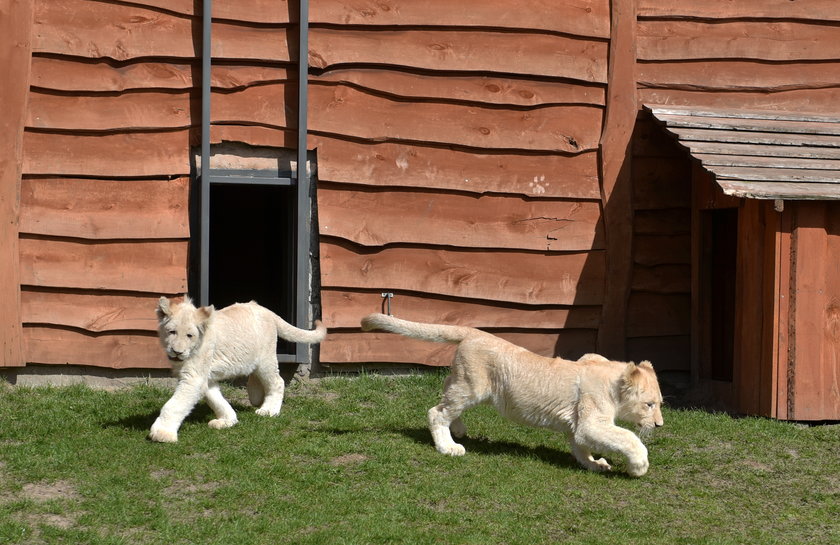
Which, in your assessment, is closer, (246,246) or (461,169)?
(461,169)

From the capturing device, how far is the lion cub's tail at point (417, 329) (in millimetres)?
7758

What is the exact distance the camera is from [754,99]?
35.4 ft

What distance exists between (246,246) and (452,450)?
8107 mm

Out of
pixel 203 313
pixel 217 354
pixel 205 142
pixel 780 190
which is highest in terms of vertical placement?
pixel 205 142

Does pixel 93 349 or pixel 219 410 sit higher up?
pixel 93 349

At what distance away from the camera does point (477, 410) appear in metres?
9.13

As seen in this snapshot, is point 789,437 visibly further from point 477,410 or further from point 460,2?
point 460,2

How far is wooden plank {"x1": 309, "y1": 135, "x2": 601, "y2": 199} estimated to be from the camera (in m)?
9.92

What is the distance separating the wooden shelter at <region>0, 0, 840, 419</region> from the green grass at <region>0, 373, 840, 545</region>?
1172mm

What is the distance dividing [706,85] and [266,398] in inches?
213

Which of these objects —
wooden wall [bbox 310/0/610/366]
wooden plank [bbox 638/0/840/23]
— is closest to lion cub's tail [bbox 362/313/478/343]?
wooden wall [bbox 310/0/610/366]

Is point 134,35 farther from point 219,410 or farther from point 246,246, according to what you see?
point 246,246

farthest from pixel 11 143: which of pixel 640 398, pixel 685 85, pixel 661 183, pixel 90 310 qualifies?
pixel 685 85

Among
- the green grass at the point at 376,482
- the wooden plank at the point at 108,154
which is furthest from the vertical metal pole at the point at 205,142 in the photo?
the green grass at the point at 376,482
